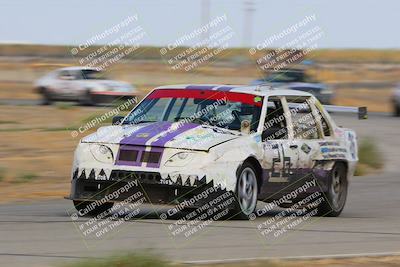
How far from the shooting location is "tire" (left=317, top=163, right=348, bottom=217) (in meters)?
13.0

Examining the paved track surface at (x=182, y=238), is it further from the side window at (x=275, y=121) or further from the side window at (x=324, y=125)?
the side window at (x=324, y=125)

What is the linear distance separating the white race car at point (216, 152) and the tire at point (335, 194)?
1 centimetres

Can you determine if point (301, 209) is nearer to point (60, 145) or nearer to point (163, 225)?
point (163, 225)

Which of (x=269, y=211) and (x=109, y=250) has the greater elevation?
(x=109, y=250)

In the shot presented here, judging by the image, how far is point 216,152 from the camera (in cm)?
1079

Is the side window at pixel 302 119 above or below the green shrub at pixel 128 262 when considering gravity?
below

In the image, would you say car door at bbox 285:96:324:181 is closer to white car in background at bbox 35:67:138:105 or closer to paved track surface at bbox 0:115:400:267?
paved track surface at bbox 0:115:400:267

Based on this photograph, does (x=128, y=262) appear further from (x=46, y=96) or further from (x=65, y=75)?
(x=46, y=96)

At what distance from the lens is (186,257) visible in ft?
27.5

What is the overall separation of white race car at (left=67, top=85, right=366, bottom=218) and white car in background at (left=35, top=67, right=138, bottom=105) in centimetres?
2107

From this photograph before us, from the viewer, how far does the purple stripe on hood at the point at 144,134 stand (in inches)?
426

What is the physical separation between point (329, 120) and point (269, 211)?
1.44 m

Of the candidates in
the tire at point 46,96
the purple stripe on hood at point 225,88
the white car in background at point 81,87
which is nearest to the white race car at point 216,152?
the purple stripe on hood at point 225,88

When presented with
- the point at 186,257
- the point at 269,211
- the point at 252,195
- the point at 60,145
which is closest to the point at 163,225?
the point at 252,195
